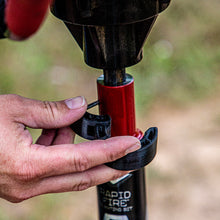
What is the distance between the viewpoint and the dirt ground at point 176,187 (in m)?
1.55

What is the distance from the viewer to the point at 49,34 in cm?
228

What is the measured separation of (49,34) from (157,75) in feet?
2.14

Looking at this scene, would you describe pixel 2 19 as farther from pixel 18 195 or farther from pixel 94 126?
pixel 18 195

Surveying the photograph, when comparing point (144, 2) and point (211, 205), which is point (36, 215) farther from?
point (144, 2)

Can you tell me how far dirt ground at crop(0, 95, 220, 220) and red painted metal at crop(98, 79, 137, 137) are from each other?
876 mm

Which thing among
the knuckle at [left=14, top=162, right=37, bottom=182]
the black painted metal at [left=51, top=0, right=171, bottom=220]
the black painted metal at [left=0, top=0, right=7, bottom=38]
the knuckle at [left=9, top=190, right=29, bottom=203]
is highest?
the black painted metal at [left=0, top=0, right=7, bottom=38]

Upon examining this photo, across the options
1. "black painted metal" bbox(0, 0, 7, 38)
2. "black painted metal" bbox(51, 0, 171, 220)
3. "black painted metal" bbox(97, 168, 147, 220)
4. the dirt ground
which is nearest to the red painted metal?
"black painted metal" bbox(51, 0, 171, 220)

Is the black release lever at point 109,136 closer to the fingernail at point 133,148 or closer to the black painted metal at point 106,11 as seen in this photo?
the fingernail at point 133,148

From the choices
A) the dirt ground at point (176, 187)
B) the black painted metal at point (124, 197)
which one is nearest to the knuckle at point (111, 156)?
the black painted metal at point (124, 197)

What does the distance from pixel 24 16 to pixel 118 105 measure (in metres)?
0.32

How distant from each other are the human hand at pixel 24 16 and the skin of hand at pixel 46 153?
293 millimetres

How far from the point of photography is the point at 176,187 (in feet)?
5.29

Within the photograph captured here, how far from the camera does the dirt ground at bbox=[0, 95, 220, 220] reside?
61.1 inches

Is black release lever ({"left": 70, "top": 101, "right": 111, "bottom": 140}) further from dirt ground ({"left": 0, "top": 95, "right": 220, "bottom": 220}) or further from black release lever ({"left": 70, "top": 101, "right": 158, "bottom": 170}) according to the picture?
dirt ground ({"left": 0, "top": 95, "right": 220, "bottom": 220})
